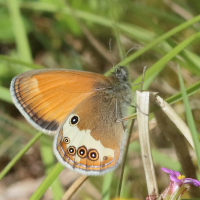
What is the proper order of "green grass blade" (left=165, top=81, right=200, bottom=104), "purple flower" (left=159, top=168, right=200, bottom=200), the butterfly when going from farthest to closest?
1. the butterfly
2. "green grass blade" (left=165, top=81, right=200, bottom=104)
3. "purple flower" (left=159, top=168, right=200, bottom=200)

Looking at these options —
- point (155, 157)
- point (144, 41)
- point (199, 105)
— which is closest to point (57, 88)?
point (144, 41)

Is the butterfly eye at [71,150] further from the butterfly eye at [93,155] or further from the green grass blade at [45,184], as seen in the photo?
the green grass blade at [45,184]

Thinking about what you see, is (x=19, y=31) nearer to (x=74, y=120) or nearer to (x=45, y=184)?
(x=74, y=120)

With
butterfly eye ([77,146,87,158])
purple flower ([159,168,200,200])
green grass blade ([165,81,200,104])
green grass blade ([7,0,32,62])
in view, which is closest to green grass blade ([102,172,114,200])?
butterfly eye ([77,146,87,158])

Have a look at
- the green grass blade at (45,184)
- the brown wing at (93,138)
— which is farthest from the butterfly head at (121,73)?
the green grass blade at (45,184)

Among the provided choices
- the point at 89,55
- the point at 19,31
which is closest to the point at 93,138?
Result: the point at 19,31

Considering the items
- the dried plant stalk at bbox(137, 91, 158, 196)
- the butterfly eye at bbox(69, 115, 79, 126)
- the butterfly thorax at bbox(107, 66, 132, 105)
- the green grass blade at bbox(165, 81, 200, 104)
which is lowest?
the dried plant stalk at bbox(137, 91, 158, 196)

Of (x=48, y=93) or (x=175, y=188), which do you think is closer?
(x=175, y=188)

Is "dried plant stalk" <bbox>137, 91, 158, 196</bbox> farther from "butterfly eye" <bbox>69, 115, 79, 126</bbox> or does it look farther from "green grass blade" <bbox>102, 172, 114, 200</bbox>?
"butterfly eye" <bbox>69, 115, 79, 126</bbox>
